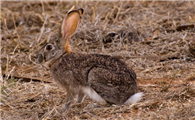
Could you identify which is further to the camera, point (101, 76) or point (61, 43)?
point (61, 43)

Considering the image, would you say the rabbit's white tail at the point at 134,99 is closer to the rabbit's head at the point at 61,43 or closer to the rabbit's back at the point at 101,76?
the rabbit's back at the point at 101,76

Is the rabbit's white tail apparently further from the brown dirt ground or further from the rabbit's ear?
the rabbit's ear

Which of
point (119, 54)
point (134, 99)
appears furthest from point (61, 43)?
point (119, 54)

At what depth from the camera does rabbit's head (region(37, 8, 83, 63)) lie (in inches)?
213

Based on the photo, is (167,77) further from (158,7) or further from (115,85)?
(158,7)

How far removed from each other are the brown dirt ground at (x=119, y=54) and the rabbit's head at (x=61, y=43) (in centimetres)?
55

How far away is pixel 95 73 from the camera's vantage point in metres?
4.94

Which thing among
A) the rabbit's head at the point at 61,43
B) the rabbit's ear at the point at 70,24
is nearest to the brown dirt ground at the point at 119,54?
the rabbit's head at the point at 61,43

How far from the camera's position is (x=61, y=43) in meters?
5.47

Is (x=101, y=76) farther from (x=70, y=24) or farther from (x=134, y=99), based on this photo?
(x=70, y=24)

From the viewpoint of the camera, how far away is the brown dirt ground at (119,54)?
188 inches

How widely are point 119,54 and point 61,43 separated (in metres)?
1.54

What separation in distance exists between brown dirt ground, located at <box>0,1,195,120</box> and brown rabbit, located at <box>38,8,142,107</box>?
161 millimetres

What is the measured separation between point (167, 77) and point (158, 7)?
3.01 m
